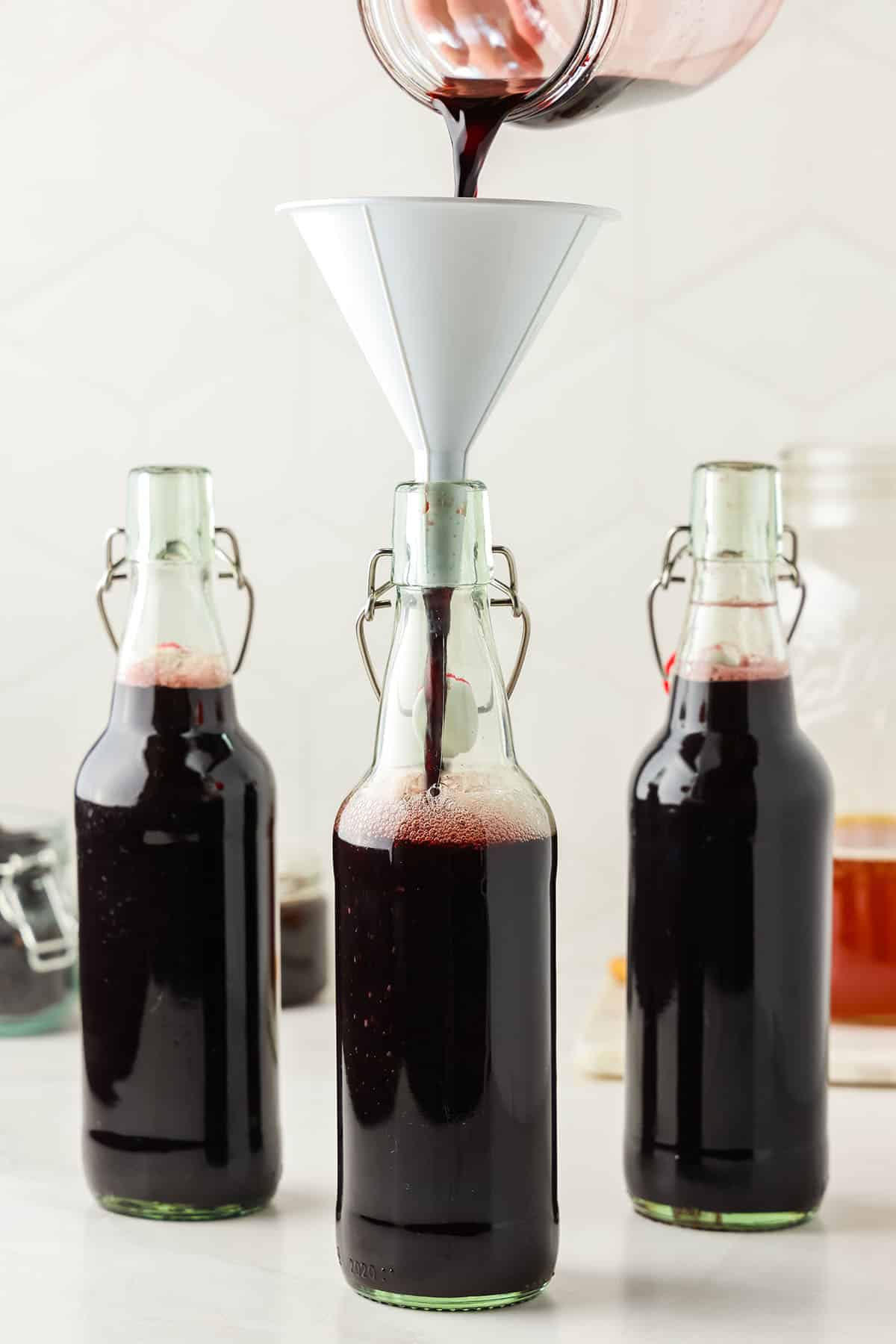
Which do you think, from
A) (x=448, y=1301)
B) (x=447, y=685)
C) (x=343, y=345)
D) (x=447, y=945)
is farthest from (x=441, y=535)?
(x=343, y=345)

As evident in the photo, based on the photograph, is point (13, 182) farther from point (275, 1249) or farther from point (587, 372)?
point (275, 1249)

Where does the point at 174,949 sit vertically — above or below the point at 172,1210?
above

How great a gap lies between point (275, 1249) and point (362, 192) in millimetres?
867

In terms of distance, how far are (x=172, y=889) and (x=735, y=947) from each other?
28cm

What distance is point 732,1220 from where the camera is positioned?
830 millimetres

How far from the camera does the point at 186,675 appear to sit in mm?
820

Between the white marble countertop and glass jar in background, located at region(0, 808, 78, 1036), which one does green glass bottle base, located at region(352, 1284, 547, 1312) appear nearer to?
the white marble countertop

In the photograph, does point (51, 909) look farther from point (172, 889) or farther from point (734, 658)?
point (734, 658)

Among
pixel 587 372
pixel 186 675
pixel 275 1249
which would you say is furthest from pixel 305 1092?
pixel 587 372

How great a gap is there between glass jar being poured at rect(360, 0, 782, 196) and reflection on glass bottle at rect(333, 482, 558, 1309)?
0.66 ft

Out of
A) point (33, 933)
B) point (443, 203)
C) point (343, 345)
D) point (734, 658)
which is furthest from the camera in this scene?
point (343, 345)

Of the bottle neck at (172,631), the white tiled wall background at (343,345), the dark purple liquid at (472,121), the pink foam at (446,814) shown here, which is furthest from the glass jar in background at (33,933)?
the dark purple liquid at (472,121)

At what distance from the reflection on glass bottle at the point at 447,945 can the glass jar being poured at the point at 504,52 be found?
20cm

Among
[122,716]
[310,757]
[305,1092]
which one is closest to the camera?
[122,716]
